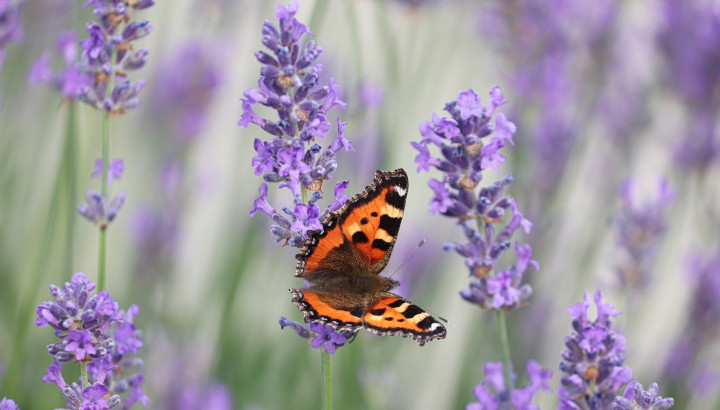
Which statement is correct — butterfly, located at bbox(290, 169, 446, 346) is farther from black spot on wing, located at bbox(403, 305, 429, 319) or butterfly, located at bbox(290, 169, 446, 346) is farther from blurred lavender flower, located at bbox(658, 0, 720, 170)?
blurred lavender flower, located at bbox(658, 0, 720, 170)

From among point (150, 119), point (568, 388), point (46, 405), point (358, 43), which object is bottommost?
point (46, 405)

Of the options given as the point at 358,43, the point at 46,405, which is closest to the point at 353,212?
the point at 358,43

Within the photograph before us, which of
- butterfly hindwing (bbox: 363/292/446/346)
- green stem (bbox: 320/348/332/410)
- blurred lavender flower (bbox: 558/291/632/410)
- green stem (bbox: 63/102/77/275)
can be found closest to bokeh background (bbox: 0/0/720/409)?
green stem (bbox: 63/102/77/275)

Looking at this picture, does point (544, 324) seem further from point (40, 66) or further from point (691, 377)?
point (40, 66)

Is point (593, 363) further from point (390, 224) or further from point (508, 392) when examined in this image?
point (390, 224)

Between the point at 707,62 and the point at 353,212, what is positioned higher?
the point at 707,62

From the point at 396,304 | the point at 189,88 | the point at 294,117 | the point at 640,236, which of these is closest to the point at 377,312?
the point at 396,304

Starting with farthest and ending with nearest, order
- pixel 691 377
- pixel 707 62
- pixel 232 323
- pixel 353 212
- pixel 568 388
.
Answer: pixel 707 62
pixel 691 377
pixel 232 323
pixel 353 212
pixel 568 388
